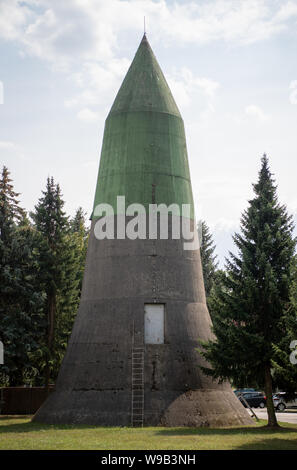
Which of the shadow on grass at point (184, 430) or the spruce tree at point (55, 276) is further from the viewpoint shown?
the spruce tree at point (55, 276)

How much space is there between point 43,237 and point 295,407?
75.9 ft

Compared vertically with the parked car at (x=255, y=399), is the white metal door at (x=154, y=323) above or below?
above

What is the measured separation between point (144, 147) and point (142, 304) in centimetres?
677

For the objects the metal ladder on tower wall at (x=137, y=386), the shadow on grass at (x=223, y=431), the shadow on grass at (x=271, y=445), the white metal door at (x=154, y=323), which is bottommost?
the shadow on grass at (x=271, y=445)

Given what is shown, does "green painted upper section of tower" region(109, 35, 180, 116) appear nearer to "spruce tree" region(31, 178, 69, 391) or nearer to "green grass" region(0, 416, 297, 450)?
"spruce tree" region(31, 178, 69, 391)

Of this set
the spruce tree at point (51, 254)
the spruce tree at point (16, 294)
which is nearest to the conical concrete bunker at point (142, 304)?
the spruce tree at point (16, 294)

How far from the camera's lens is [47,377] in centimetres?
3184

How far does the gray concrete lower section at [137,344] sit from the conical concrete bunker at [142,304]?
41mm

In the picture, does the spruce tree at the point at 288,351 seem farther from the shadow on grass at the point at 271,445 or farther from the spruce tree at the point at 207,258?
the spruce tree at the point at 207,258

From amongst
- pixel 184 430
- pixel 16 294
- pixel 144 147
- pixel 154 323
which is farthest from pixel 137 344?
pixel 16 294

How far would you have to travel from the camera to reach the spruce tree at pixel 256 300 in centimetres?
2050

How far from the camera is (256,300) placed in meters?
20.9
